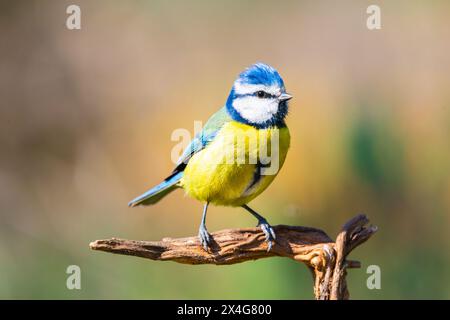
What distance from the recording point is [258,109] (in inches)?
112

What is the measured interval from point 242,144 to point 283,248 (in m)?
0.50

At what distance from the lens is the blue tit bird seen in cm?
271

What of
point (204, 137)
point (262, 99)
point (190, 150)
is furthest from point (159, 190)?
point (262, 99)

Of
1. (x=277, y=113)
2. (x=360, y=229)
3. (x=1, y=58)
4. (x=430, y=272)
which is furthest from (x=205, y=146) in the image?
(x=1, y=58)

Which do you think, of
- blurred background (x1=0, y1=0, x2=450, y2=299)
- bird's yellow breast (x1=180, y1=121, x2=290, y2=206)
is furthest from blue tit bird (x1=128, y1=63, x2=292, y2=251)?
blurred background (x1=0, y1=0, x2=450, y2=299)

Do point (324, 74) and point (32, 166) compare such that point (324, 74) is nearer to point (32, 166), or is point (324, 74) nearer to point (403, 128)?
point (403, 128)

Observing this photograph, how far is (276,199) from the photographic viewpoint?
391 cm

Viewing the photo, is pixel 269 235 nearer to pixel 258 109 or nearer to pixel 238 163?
pixel 238 163

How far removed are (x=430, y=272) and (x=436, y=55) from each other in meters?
1.92

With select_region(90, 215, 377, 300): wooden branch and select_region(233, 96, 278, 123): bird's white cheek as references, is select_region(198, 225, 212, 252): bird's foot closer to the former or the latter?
select_region(90, 215, 377, 300): wooden branch

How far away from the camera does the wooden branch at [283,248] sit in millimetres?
2312

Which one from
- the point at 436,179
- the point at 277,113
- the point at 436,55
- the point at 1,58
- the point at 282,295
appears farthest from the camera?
the point at 1,58

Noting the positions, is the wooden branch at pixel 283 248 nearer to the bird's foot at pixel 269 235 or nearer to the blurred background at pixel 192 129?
the bird's foot at pixel 269 235

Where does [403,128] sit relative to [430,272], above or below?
above
